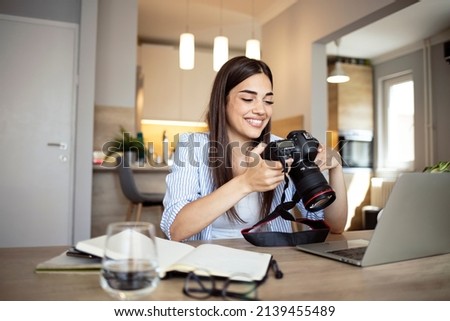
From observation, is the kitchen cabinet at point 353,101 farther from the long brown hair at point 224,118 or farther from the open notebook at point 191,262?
the open notebook at point 191,262

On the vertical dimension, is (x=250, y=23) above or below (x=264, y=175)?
above

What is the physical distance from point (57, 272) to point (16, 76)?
104 inches

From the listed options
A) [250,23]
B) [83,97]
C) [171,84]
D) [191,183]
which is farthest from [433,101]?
[191,183]

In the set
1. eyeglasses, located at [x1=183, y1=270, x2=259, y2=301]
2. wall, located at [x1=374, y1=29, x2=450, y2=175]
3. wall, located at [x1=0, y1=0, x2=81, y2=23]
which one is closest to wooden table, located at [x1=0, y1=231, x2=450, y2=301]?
eyeglasses, located at [x1=183, y1=270, x2=259, y2=301]

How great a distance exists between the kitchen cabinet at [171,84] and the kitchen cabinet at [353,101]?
65.8 inches

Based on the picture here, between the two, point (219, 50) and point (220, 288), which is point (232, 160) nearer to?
point (220, 288)

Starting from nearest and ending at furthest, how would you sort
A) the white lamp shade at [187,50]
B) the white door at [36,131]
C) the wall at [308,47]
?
the white door at [36,131] → the wall at [308,47] → the white lamp shade at [187,50]

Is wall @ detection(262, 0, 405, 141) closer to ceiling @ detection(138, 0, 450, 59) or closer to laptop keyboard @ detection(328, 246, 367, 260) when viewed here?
ceiling @ detection(138, 0, 450, 59)

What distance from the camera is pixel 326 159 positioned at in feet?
3.32

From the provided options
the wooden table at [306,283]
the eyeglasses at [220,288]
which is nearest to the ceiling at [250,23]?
the wooden table at [306,283]

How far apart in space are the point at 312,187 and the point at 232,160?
0.46 meters

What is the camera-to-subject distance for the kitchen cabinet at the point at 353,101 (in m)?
4.94

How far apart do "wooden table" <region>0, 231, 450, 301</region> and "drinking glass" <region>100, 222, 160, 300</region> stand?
2 cm
